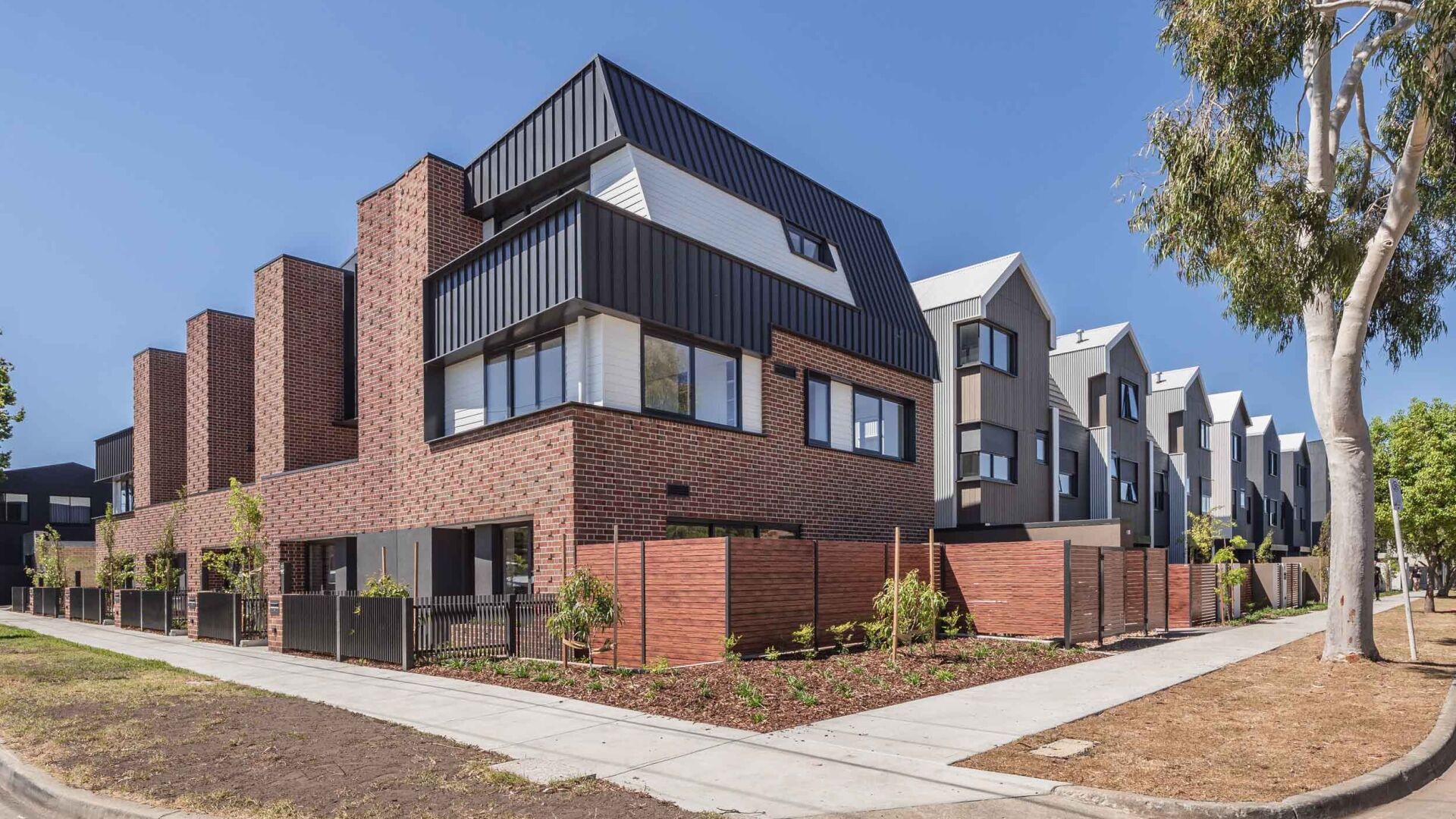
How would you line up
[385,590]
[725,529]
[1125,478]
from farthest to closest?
[1125,478] → [725,529] → [385,590]

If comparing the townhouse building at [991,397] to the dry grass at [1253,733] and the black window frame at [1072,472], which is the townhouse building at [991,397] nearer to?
the black window frame at [1072,472]

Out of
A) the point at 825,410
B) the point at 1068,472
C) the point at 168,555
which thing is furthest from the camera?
the point at 1068,472

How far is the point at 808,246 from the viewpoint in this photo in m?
21.3

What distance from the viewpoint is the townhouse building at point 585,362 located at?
49.5 feet

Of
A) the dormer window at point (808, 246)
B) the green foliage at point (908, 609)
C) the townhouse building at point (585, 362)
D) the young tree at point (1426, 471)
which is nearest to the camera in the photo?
the green foliage at point (908, 609)

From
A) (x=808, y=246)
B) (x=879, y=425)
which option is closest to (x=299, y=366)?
(x=808, y=246)

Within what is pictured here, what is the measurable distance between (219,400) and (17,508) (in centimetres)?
3265

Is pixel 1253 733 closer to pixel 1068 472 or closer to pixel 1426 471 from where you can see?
pixel 1068 472

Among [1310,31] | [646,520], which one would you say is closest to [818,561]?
[646,520]

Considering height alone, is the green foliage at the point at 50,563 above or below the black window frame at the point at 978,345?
below

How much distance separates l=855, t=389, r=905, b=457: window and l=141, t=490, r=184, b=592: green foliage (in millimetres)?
18944

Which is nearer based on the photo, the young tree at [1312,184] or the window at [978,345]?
the young tree at [1312,184]

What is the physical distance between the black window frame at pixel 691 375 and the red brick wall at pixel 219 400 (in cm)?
1804

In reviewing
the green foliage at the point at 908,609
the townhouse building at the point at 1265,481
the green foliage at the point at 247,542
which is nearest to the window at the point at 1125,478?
the townhouse building at the point at 1265,481
